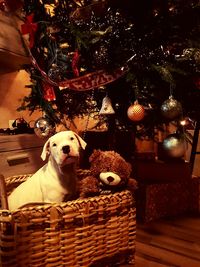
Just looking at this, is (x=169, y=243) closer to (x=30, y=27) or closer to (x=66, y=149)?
(x=66, y=149)

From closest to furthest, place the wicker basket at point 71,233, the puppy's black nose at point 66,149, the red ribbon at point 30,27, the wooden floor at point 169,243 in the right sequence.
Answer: the wicker basket at point 71,233 → the puppy's black nose at point 66,149 → the wooden floor at point 169,243 → the red ribbon at point 30,27

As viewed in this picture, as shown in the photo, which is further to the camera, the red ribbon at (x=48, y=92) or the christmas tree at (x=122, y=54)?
the red ribbon at (x=48, y=92)

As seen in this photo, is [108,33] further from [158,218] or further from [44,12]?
[158,218]

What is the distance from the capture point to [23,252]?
0.65 m

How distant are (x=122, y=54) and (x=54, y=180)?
626 millimetres

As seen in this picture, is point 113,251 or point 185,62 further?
point 185,62

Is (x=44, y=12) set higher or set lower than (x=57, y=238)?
higher

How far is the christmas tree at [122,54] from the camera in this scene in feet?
3.87

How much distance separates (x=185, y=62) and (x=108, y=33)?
36 cm

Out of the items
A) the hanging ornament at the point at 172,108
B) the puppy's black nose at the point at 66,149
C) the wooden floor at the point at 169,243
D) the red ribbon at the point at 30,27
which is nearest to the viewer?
the puppy's black nose at the point at 66,149

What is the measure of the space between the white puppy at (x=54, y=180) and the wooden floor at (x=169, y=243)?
1.20 ft

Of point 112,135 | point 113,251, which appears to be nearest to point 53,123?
point 112,135

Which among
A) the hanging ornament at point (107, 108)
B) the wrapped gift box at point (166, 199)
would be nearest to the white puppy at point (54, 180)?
the hanging ornament at point (107, 108)

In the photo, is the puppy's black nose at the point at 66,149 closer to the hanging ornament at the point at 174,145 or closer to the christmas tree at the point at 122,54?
the christmas tree at the point at 122,54
